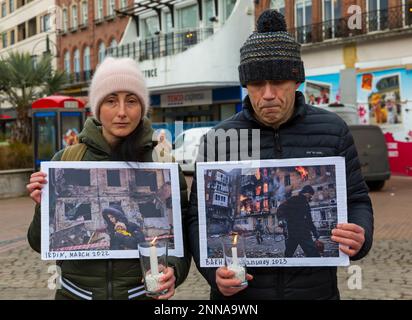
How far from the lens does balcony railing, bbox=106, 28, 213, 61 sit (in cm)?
2995

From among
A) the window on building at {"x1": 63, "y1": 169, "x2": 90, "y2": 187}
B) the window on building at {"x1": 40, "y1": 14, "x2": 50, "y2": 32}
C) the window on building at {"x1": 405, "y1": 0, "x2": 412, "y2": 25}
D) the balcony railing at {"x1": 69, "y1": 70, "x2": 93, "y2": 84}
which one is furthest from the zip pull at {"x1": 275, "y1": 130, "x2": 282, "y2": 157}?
the window on building at {"x1": 40, "y1": 14, "x2": 50, "y2": 32}

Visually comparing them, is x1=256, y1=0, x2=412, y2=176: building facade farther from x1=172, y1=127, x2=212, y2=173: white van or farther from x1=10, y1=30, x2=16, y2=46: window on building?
x1=10, y1=30, x2=16, y2=46: window on building

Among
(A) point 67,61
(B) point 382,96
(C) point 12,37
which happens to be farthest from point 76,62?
(B) point 382,96

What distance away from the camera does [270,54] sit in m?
2.26

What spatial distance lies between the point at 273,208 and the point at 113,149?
0.79 metres

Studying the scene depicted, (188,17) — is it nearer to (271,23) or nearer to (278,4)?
(278,4)

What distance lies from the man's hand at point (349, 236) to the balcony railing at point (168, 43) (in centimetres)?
2807

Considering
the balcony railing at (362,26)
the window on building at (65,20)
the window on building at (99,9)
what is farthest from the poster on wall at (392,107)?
the window on building at (65,20)

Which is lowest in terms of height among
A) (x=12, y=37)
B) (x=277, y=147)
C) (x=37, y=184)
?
(x=37, y=184)

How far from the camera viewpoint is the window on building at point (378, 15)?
21953 mm

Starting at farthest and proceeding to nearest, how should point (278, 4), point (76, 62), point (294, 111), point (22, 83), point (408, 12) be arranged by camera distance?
point (76, 62)
point (278, 4)
point (408, 12)
point (22, 83)
point (294, 111)

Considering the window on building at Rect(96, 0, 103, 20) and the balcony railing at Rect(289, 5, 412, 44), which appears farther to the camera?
the window on building at Rect(96, 0, 103, 20)

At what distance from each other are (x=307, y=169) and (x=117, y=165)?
832 millimetres

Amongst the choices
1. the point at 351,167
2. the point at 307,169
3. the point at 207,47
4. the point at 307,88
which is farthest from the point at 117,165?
the point at 207,47
